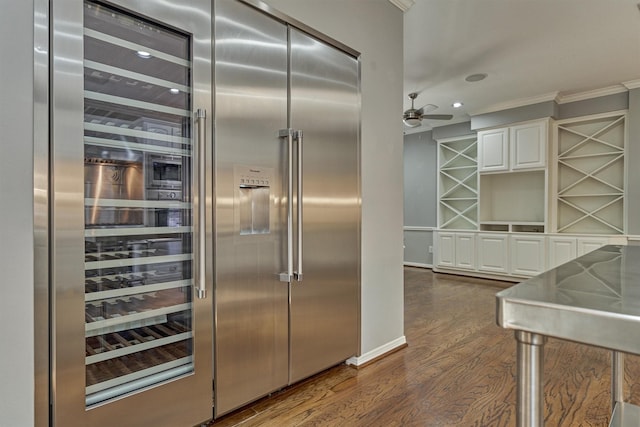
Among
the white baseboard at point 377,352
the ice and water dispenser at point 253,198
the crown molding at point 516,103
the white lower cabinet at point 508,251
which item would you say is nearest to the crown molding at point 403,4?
the ice and water dispenser at point 253,198

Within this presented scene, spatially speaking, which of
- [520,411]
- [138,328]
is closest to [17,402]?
[138,328]

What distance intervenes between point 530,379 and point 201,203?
1.42 metres

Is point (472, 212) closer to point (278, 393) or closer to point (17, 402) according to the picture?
point (278, 393)

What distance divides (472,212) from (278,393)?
5.74 metres

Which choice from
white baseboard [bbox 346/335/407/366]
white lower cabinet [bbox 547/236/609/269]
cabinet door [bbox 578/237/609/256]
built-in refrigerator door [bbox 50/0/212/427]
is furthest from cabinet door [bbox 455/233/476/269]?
built-in refrigerator door [bbox 50/0/212/427]

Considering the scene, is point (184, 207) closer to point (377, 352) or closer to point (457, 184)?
point (377, 352)

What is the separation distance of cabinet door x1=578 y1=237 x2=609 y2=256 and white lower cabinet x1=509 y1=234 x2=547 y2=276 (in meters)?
0.45

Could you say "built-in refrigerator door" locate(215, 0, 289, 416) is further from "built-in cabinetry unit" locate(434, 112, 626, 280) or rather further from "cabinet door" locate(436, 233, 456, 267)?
"cabinet door" locate(436, 233, 456, 267)

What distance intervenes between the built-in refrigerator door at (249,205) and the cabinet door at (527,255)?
4783mm

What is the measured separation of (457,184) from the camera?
267 inches

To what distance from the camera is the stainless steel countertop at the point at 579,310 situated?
50 cm

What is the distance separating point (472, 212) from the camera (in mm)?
6750

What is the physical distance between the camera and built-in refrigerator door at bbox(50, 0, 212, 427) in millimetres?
1300

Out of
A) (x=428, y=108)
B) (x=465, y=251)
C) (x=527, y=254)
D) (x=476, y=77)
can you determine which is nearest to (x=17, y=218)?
(x=428, y=108)
